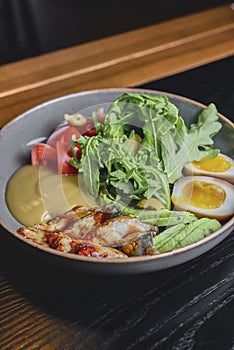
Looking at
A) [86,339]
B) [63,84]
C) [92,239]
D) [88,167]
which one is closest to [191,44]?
[63,84]

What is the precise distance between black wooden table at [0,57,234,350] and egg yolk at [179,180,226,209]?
0.26ft

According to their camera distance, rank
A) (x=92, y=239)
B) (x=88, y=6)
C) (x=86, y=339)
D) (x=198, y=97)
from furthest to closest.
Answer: (x=88, y=6) → (x=198, y=97) → (x=92, y=239) → (x=86, y=339)

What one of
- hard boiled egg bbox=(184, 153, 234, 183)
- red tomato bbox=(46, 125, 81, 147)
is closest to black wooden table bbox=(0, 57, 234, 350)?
hard boiled egg bbox=(184, 153, 234, 183)

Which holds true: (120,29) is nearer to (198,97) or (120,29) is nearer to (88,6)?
(88,6)

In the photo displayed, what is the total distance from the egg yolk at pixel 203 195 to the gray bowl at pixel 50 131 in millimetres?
91

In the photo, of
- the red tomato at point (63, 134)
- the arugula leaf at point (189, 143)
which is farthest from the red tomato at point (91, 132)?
the arugula leaf at point (189, 143)

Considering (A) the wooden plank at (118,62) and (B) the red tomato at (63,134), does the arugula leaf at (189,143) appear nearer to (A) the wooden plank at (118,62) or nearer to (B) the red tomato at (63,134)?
(B) the red tomato at (63,134)

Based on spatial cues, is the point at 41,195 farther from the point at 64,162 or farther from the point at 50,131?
the point at 50,131

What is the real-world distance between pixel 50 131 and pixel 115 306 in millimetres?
516

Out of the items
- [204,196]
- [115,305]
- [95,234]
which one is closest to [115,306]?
[115,305]

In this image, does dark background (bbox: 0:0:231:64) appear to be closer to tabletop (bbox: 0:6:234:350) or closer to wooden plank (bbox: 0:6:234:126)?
wooden plank (bbox: 0:6:234:126)

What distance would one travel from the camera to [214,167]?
3.53 ft

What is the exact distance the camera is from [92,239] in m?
0.89

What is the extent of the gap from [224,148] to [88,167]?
1.01 ft
